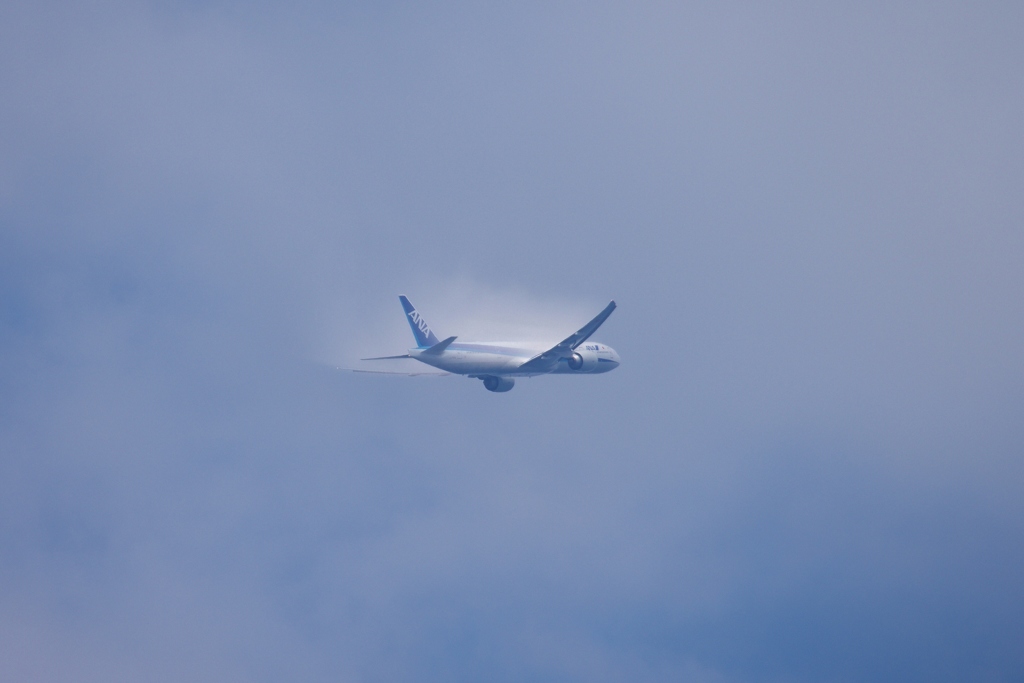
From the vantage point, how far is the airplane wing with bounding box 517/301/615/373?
222ft

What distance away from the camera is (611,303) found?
2559 inches

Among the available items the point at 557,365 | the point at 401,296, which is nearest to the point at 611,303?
the point at 557,365

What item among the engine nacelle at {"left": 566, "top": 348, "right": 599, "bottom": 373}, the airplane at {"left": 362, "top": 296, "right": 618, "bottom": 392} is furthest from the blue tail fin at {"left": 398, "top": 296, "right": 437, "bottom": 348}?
the engine nacelle at {"left": 566, "top": 348, "right": 599, "bottom": 373}

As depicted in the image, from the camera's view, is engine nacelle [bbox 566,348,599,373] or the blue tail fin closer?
the blue tail fin

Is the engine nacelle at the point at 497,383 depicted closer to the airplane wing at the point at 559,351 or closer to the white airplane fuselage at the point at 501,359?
the white airplane fuselage at the point at 501,359

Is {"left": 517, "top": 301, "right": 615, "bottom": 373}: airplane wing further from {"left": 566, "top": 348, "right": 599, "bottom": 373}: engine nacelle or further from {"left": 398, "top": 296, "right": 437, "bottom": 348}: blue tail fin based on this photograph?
{"left": 398, "top": 296, "right": 437, "bottom": 348}: blue tail fin

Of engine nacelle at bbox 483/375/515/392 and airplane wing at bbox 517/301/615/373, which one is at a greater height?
airplane wing at bbox 517/301/615/373

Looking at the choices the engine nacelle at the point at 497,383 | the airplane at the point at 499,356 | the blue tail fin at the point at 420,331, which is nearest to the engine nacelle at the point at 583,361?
the airplane at the point at 499,356

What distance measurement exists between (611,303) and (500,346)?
9.05 m

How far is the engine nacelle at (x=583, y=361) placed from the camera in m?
72.6

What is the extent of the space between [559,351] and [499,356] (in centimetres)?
410

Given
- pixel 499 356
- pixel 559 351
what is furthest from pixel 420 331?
pixel 559 351

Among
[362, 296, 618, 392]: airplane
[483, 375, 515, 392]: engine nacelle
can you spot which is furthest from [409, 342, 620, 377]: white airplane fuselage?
[483, 375, 515, 392]: engine nacelle

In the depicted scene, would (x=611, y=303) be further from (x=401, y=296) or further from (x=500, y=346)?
(x=401, y=296)
